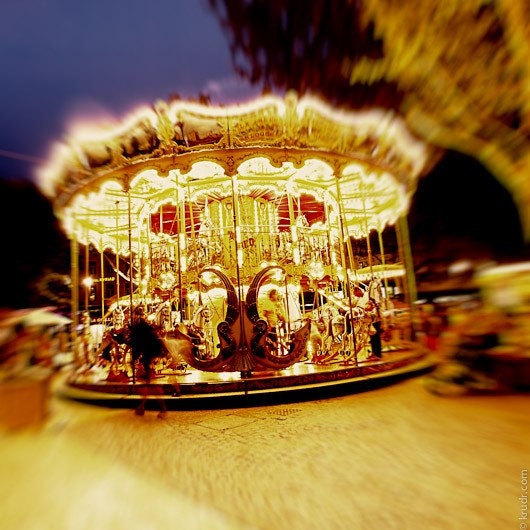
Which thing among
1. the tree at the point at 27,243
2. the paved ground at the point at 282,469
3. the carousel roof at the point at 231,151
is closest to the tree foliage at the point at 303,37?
the carousel roof at the point at 231,151

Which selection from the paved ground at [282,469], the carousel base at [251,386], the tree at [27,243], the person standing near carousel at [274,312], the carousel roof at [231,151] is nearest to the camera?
the paved ground at [282,469]

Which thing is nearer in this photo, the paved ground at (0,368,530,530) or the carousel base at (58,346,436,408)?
the paved ground at (0,368,530,530)

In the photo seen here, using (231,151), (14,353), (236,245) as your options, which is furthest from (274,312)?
(14,353)

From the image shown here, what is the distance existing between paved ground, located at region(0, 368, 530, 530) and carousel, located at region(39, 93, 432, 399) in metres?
1.55

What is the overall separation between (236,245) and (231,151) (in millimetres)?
1916

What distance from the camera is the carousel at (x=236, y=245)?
707cm

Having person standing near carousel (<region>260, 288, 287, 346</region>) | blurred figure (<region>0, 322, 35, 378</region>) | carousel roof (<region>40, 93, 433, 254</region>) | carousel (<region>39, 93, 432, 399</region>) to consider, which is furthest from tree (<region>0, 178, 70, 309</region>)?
person standing near carousel (<region>260, 288, 287, 346</region>)

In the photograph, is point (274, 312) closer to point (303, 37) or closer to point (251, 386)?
point (251, 386)

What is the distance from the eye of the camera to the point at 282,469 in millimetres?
3449

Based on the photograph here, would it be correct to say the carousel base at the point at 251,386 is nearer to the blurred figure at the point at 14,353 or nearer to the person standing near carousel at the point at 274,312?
the person standing near carousel at the point at 274,312

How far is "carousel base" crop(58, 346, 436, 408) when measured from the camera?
624 cm

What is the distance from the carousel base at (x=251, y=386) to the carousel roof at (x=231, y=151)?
291cm

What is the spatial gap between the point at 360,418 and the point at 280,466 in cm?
185

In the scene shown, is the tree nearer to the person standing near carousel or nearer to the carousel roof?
the carousel roof
